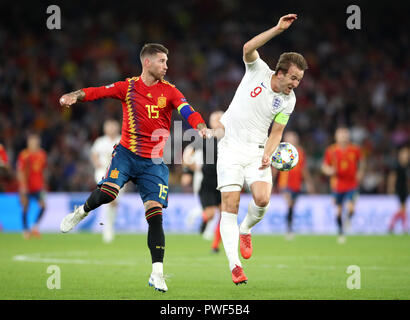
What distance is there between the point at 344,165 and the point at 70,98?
427 inches

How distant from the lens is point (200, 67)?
26094mm

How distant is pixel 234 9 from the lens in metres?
28.0

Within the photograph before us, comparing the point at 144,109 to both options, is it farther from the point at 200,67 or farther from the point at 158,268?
the point at 200,67

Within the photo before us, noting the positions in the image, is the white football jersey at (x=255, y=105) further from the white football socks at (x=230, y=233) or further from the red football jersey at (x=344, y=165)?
Answer: the red football jersey at (x=344, y=165)

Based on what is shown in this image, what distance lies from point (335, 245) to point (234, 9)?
15.3m

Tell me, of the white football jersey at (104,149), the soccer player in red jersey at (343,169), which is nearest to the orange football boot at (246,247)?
the white football jersey at (104,149)

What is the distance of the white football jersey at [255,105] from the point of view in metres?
7.82

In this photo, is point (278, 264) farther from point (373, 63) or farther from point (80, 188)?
point (373, 63)

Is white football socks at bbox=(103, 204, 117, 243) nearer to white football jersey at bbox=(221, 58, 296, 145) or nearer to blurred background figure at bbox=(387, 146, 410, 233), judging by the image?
blurred background figure at bbox=(387, 146, 410, 233)

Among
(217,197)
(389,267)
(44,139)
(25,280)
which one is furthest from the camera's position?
(44,139)

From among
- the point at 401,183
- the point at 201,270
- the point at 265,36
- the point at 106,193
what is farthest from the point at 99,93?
the point at 401,183

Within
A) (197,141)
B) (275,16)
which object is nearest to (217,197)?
(197,141)

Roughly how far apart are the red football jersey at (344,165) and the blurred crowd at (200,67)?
450 centimetres

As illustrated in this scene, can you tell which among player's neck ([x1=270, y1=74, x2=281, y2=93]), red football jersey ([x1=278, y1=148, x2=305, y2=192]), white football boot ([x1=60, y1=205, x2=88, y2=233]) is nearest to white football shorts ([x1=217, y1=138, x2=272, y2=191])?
player's neck ([x1=270, y1=74, x2=281, y2=93])
